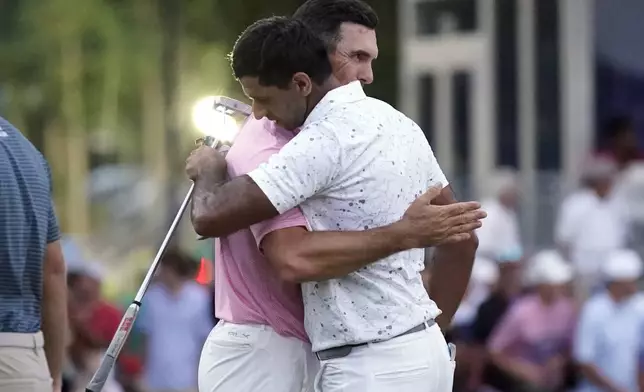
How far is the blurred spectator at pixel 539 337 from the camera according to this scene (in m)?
11.3

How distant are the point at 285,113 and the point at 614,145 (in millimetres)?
10379

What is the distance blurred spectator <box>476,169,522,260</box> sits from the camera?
1376cm

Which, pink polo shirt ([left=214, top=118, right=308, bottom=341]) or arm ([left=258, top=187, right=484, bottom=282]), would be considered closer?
arm ([left=258, top=187, right=484, bottom=282])

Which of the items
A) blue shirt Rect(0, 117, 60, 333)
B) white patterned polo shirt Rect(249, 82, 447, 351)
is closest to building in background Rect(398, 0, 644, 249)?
blue shirt Rect(0, 117, 60, 333)

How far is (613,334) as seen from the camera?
11.0 meters

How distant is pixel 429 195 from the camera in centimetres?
462

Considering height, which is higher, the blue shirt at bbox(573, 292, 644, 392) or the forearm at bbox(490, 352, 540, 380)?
the blue shirt at bbox(573, 292, 644, 392)

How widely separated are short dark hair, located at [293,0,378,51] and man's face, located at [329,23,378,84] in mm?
18

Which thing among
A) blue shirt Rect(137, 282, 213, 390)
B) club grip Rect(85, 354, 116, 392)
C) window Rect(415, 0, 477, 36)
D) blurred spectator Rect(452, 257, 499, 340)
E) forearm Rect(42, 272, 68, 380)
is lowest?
blue shirt Rect(137, 282, 213, 390)

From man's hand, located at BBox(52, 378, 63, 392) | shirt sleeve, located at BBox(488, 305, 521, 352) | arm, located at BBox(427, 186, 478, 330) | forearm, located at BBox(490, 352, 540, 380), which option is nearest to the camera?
arm, located at BBox(427, 186, 478, 330)

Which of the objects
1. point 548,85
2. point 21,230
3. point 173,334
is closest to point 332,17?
point 21,230

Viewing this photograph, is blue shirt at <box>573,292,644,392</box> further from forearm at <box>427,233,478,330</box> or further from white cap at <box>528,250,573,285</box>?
forearm at <box>427,233,478,330</box>

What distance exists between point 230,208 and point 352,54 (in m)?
0.76

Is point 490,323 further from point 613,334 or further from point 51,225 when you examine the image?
point 51,225
